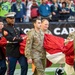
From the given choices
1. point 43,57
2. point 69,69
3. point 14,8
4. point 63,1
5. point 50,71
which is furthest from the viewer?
point 63,1

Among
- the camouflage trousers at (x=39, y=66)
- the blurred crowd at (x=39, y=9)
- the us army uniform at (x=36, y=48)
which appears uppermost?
the us army uniform at (x=36, y=48)

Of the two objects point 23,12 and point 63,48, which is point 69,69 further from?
point 23,12

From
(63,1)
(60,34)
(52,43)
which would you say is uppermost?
(52,43)

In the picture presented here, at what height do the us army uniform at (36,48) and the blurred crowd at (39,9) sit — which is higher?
the us army uniform at (36,48)

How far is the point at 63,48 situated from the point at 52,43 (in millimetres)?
513

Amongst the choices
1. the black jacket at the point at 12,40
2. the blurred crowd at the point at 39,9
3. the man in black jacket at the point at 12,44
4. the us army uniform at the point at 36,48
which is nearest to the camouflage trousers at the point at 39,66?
the us army uniform at the point at 36,48

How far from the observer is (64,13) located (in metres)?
20.3

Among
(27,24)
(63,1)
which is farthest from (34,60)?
(63,1)

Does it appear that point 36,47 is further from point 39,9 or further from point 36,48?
point 39,9

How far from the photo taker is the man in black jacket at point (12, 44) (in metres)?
11.1

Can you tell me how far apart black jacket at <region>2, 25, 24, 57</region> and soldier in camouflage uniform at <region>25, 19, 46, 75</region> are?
688 mm

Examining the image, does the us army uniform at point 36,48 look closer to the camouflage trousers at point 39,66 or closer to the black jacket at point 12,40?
the camouflage trousers at point 39,66

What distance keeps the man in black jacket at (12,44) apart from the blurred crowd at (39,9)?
7957mm

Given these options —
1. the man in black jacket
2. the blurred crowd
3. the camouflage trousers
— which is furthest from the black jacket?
the blurred crowd
